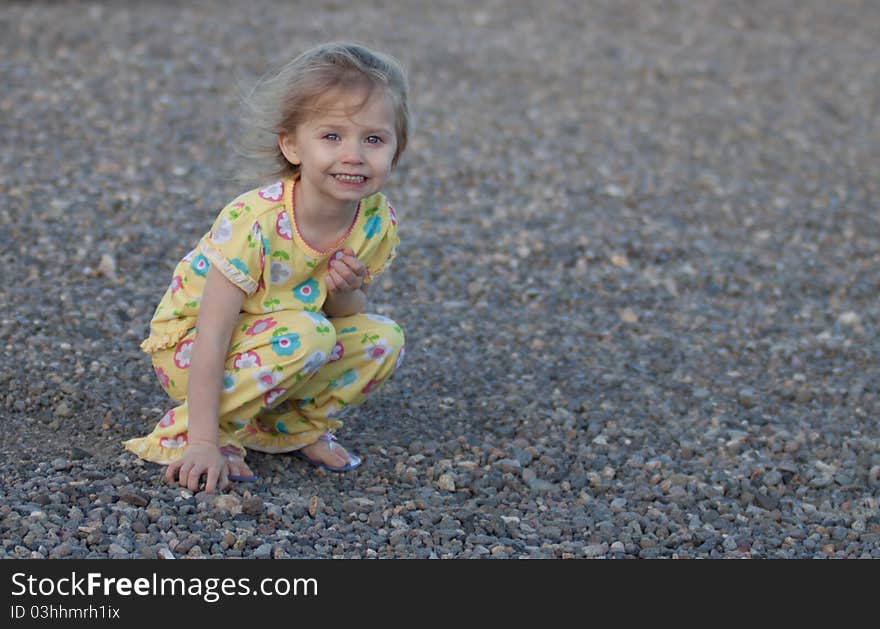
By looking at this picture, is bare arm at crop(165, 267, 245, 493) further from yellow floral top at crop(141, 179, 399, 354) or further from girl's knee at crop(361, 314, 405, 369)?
girl's knee at crop(361, 314, 405, 369)

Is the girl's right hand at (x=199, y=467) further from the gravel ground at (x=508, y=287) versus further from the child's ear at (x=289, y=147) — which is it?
the child's ear at (x=289, y=147)

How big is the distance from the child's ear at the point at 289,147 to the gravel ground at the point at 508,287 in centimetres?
89

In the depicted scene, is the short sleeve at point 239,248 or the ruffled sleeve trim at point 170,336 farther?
the ruffled sleeve trim at point 170,336

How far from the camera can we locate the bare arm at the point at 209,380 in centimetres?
328

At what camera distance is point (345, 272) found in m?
3.31

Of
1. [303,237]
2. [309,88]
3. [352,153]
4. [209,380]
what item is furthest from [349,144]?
[209,380]

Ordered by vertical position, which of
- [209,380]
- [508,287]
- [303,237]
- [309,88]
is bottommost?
[508,287]

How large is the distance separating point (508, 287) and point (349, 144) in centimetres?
243

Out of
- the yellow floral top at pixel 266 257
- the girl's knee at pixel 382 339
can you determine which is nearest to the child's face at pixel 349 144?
the yellow floral top at pixel 266 257

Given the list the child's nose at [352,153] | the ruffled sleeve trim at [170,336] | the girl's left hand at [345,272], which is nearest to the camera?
the child's nose at [352,153]

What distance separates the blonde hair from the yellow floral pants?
44 cm

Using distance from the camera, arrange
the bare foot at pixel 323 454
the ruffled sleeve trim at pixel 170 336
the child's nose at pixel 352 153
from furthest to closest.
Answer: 1. the bare foot at pixel 323 454
2. the ruffled sleeve trim at pixel 170 336
3. the child's nose at pixel 352 153

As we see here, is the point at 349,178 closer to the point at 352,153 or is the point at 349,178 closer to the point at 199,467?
the point at 352,153

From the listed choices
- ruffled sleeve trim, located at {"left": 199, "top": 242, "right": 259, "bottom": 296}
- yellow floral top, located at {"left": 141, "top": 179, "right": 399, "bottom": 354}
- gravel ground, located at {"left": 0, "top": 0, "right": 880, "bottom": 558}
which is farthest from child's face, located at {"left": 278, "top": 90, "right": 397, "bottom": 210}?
gravel ground, located at {"left": 0, "top": 0, "right": 880, "bottom": 558}
